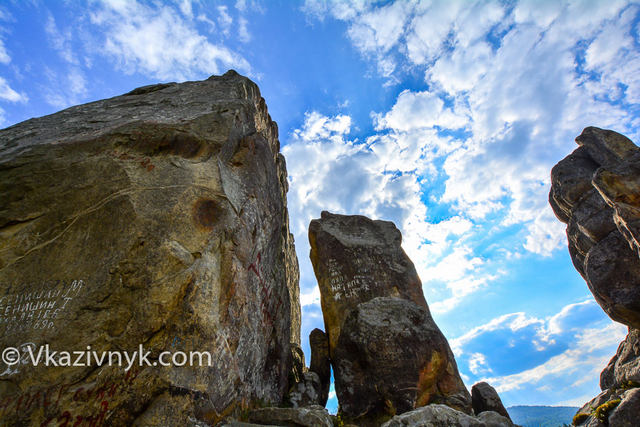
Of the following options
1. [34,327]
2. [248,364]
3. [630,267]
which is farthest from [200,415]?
[630,267]

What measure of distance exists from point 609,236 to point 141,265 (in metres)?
19.8

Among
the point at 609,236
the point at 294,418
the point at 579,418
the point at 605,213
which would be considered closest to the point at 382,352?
the point at 294,418

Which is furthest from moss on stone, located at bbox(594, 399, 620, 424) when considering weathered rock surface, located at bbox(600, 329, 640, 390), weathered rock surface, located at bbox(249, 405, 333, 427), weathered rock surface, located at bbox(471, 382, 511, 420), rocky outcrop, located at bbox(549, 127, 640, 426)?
weathered rock surface, located at bbox(249, 405, 333, 427)

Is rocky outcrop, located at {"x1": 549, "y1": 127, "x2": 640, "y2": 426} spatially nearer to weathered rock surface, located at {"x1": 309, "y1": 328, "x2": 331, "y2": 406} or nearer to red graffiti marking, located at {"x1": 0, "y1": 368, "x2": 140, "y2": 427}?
weathered rock surface, located at {"x1": 309, "y1": 328, "x2": 331, "y2": 406}

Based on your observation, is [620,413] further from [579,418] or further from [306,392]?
[306,392]

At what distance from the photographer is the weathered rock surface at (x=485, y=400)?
12.4m

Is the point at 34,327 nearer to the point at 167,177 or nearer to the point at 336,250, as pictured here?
the point at 167,177

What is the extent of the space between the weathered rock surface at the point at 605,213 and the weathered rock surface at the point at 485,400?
685cm

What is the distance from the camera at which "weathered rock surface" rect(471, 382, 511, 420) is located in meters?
12.4

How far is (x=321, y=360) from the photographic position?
15203 mm

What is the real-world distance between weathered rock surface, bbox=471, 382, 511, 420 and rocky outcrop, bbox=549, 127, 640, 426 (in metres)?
2.80

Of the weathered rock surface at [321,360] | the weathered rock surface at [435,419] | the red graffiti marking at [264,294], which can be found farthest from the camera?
the weathered rock surface at [321,360]

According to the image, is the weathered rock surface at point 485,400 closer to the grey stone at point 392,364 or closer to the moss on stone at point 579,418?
the grey stone at point 392,364

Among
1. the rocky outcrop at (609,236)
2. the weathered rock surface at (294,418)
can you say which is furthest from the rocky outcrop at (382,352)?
the rocky outcrop at (609,236)
